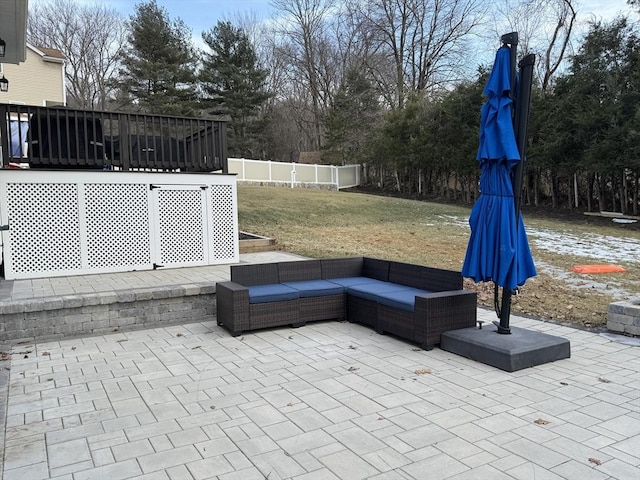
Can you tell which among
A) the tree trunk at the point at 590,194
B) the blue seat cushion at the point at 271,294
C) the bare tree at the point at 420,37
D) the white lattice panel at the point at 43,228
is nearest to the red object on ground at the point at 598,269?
the blue seat cushion at the point at 271,294

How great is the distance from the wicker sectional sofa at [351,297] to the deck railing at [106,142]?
3.17 metres

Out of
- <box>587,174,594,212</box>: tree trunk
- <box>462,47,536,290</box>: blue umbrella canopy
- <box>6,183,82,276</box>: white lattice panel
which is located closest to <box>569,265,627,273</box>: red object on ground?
<box>462,47,536,290</box>: blue umbrella canopy

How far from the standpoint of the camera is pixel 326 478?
239 cm

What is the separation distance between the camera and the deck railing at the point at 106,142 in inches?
264

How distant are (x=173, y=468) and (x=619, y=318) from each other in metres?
4.53

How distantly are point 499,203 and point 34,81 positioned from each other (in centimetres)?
1703

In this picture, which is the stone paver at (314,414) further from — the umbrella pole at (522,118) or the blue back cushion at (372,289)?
the umbrella pole at (522,118)

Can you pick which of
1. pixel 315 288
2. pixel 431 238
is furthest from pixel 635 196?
pixel 315 288

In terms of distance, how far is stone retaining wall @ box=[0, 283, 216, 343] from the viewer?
491 centimetres

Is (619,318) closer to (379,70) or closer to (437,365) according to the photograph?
(437,365)

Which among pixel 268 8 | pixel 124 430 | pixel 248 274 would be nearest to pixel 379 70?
pixel 268 8

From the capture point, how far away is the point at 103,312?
207 inches

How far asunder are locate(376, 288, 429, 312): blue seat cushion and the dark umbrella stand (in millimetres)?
614

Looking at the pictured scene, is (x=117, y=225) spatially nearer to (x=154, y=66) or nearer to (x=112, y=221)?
(x=112, y=221)
